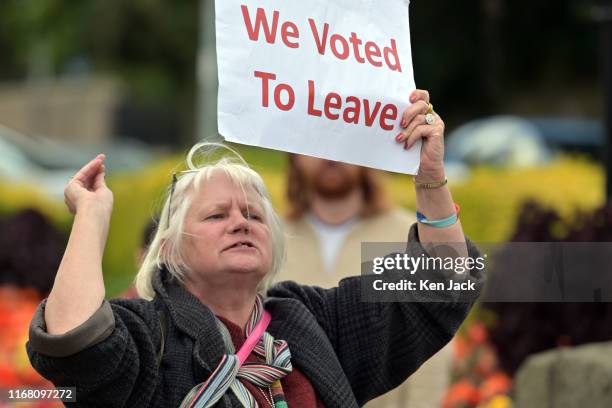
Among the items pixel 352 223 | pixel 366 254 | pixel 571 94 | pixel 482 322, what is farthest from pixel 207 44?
pixel 366 254

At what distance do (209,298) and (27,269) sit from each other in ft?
19.1

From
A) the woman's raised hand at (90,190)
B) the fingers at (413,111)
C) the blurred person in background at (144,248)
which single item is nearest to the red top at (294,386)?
the woman's raised hand at (90,190)

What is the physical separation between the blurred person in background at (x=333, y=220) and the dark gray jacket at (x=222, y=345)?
141 centimetres

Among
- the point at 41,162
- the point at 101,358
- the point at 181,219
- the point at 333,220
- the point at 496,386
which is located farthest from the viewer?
the point at 41,162

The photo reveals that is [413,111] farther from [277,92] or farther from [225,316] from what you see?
[225,316]

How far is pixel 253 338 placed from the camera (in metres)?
3.01

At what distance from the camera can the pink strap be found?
2951mm

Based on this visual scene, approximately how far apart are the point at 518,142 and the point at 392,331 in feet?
46.0

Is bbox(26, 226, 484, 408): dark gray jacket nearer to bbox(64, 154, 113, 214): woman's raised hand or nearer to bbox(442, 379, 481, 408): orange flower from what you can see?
bbox(64, 154, 113, 214): woman's raised hand

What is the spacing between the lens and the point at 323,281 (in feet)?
15.6

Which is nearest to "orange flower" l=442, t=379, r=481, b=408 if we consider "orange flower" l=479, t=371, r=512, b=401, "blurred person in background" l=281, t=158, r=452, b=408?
"orange flower" l=479, t=371, r=512, b=401

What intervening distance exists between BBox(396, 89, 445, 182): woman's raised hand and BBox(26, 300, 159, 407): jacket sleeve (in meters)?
0.83

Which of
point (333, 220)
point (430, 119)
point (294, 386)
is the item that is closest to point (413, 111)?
point (430, 119)

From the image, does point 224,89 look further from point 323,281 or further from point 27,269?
point 27,269
